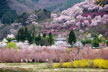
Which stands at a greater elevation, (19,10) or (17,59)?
(19,10)

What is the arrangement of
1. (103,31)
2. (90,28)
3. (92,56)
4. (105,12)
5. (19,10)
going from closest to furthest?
(92,56) < (103,31) < (90,28) < (105,12) < (19,10)

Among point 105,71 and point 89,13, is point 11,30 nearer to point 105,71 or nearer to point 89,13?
point 89,13

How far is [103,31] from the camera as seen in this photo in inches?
1844

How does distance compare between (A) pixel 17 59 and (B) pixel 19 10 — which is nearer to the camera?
(A) pixel 17 59

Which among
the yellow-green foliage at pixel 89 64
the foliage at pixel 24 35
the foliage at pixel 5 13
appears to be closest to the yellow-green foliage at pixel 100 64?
the yellow-green foliage at pixel 89 64

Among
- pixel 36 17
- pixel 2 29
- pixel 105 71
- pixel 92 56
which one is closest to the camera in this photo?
pixel 105 71

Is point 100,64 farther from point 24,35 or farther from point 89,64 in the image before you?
point 24,35

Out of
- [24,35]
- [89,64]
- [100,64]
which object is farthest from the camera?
[24,35]

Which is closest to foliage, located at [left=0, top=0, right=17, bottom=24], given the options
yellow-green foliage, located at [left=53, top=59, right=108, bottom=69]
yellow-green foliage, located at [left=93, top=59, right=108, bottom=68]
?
yellow-green foliage, located at [left=53, top=59, right=108, bottom=69]

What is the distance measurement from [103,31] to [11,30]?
27663 mm

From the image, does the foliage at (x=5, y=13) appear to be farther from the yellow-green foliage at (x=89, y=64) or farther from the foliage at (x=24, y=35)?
the yellow-green foliage at (x=89, y=64)

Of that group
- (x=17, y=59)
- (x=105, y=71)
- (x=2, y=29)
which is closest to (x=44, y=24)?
(x=2, y=29)

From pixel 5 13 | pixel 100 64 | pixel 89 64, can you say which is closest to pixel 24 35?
pixel 89 64

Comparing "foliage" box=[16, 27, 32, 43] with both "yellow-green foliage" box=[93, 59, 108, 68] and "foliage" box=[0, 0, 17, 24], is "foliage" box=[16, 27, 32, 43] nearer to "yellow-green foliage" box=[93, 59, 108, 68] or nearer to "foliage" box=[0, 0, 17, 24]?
"yellow-green foliage" box=[93, 59, 108, 68]
